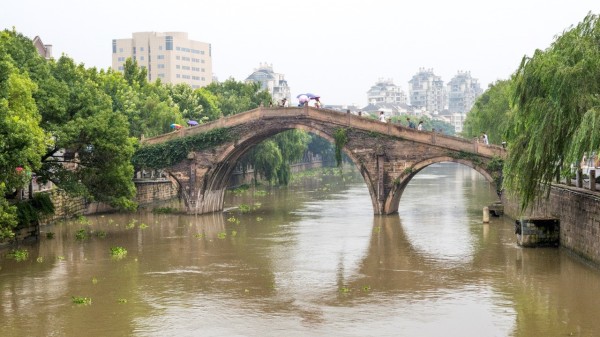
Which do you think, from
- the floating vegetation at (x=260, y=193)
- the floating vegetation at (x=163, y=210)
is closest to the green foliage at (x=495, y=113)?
the floating vegetation at (x=260, y=193)

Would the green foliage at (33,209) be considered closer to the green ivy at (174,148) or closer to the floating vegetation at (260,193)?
the green ivy at (174,148)

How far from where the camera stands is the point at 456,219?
4366 centimetres

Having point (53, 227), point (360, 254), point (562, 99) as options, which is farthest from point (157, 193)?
point (562, 99)

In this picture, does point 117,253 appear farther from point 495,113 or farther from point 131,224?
point 495,113

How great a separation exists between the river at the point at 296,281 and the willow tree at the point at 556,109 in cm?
360

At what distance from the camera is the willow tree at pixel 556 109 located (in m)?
23.6

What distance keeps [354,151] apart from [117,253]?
676 inches

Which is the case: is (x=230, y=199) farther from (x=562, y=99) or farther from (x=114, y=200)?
(x=562, y=99)

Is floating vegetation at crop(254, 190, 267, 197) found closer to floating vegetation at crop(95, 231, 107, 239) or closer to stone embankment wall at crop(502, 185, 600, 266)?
floating vegetation at crop(95, 231, 107, 239)

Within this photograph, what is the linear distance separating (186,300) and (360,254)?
10.4 m

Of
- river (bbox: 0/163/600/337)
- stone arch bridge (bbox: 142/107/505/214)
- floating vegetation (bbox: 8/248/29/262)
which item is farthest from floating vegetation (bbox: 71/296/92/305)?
stone arch bridge (bbox: 142/107/505/214)

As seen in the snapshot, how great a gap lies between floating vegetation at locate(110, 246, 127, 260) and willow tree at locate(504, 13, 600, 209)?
600 inches

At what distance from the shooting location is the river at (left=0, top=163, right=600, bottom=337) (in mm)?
20516

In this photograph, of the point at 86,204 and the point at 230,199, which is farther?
the point at 230,199
